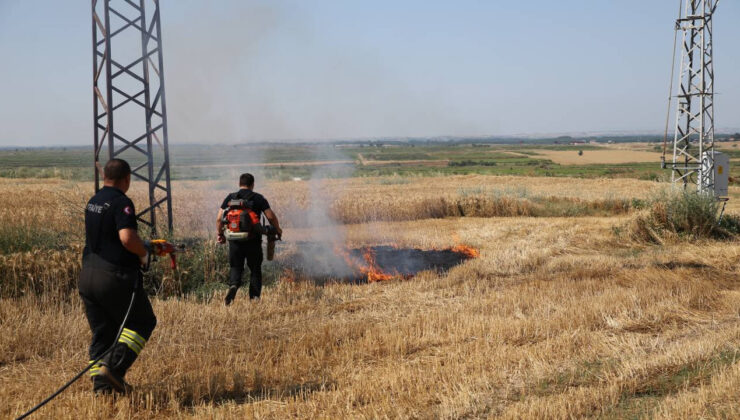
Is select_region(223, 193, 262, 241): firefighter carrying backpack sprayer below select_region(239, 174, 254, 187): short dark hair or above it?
below

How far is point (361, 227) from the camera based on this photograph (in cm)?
1856

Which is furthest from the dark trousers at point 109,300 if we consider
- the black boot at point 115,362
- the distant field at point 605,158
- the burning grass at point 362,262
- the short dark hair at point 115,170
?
the distant field at point 605,158

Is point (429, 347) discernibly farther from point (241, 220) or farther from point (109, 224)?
point (109, 224)

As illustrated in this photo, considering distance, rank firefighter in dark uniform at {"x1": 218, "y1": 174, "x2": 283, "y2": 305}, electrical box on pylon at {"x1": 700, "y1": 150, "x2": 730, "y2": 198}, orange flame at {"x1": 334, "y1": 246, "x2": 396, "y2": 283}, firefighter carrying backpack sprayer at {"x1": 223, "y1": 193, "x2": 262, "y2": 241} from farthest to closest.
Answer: electrical box on pylon at {"x1": 700, "y1": 150, "x2": 730, "y2": 198}
orange flame at {"x1": 334, "y1": 246, "x2": 396, "y2": 283}
firefighter in dark uniform at {"x1": 218, "y1": 174, "x2": 283, "y2": 305}
firefighter carrying backpack sprayer at {"x1": 223, "y1": 193, "x2": 262, "y2": 241}

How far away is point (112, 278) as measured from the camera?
4.73 m

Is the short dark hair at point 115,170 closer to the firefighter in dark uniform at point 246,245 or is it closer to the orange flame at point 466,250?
the firefighter in dark uniform at point 246,245

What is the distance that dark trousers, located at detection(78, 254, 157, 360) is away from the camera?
474 centimetres

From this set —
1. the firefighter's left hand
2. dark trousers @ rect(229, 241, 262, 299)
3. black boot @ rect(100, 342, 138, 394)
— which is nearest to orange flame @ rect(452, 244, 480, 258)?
dark trousers @ rect(229, 241, 262, 299)

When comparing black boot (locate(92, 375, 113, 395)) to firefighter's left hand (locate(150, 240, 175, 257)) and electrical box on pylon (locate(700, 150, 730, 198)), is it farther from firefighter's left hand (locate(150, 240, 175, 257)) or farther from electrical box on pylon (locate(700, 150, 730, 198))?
electrical box on pylon (locate(700, 150, 730, 198))

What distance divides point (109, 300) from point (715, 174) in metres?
19.3

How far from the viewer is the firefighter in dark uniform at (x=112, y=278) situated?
4727 mm

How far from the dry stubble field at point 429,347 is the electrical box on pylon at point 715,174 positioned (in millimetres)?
7528

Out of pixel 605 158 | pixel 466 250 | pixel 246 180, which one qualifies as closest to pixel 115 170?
pixel 246 180

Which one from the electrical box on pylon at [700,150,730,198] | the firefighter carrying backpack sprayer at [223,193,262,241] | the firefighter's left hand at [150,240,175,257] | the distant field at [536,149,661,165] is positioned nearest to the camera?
the firefighter's left hand at [150,240,175,257]
